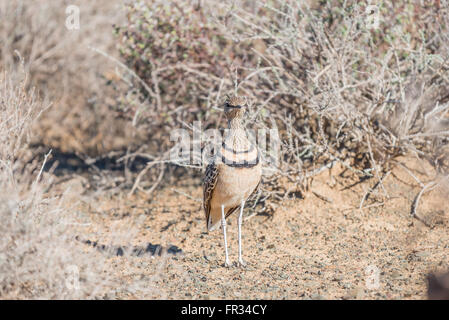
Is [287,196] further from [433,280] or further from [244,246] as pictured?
[433,280]

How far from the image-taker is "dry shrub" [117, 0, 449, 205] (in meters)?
5.60

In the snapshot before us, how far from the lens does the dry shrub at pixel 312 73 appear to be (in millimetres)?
5602

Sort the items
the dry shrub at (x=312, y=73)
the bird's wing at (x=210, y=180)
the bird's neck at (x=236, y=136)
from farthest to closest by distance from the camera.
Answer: the dry shrub at (x=312, y=73) < the bird's wing at (x=210, y=180) < the bird's neck at (x=236, y=136)

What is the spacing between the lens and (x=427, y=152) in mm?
5844

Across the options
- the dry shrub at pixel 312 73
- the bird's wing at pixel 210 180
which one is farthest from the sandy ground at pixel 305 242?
the bird's wing at pixel 210 180

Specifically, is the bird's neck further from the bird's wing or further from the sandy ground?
the sandy ground

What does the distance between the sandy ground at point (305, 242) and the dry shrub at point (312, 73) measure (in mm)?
408

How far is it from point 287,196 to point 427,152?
1.65 metres

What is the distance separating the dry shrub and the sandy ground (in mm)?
408

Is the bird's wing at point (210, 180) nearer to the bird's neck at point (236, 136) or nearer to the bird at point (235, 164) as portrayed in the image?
the bird at point (235, 164)

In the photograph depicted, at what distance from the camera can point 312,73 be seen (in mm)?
5684

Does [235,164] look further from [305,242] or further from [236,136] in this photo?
[305,242]

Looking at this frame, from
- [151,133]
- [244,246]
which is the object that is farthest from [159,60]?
[244,246]

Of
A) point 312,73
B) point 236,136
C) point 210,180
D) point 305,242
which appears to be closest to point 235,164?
point 236,136
